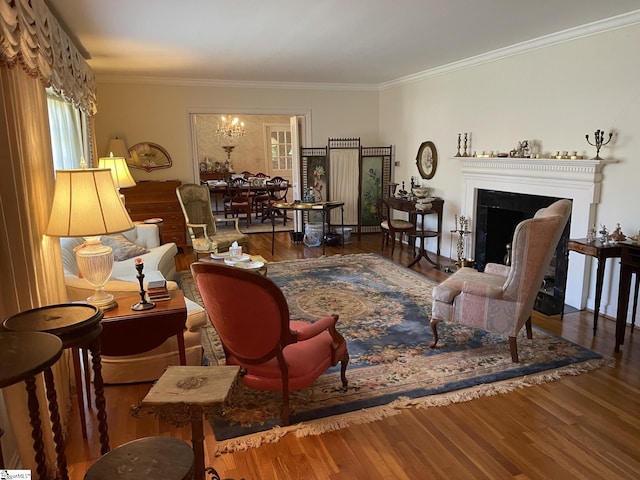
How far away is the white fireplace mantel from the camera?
4.07m

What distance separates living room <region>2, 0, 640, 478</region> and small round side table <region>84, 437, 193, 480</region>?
3.42 feet

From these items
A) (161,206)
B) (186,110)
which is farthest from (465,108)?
(161,206)

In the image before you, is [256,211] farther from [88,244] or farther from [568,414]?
[568,414]

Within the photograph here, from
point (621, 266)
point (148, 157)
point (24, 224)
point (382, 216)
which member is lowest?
point (382, 216)

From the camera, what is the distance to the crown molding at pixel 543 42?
3785 millimetres

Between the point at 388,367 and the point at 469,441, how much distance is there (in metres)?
0.86

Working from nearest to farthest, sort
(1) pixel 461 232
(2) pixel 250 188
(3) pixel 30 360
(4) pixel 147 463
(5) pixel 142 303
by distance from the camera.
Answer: (3) pixel 30 360 < (4) pixel 147 463 < (5) pixel 142 303 < (1) pixel 461 232 < (2) pixel 250 188

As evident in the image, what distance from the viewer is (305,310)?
14.1ft

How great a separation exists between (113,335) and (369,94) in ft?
21.5

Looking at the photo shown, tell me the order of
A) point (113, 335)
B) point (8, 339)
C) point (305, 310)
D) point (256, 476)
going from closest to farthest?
point (8, 339) → point (256, 476) → point (113, 335) → point (305, 310)

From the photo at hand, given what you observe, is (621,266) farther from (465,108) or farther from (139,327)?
(139,327)

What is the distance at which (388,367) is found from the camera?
3.18m

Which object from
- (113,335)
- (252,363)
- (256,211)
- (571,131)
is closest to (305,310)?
(252,363)

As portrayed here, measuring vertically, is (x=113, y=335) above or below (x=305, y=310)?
above
